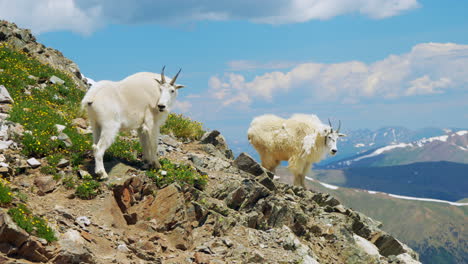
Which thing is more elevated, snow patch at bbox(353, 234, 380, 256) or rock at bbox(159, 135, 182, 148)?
rock at bbox(159, 135, 182, 148)

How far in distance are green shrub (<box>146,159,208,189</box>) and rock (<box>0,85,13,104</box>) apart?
6507mm

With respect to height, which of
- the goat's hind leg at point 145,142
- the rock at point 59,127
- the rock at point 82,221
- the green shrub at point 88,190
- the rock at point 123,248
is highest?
the rock at point 59,127

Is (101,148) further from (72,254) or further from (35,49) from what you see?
(35,49)

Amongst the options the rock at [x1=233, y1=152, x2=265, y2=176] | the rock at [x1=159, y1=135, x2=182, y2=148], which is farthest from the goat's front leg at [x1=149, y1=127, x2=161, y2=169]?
the rock at [x1=233, y1=152, x2=265, y2=176]

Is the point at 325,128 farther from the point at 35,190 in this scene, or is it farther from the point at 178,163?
the point at 35,190

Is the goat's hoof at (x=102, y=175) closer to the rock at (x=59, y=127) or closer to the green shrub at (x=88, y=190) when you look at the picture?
the green shrub at (x=88, y=190)

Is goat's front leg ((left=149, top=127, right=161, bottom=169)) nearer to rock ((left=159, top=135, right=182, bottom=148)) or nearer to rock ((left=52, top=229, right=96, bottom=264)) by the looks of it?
rock ((left=159, top=135, right=182, bottom=148))

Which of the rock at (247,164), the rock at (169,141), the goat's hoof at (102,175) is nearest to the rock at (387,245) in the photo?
the rock at (247,164)

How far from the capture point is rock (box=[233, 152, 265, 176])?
60.0ft

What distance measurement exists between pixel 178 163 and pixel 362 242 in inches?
316

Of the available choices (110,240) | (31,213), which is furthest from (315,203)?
(31,213)

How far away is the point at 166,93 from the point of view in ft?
46.9

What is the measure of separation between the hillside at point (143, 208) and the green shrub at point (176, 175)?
4 centimetres

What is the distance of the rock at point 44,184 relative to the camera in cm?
1201
